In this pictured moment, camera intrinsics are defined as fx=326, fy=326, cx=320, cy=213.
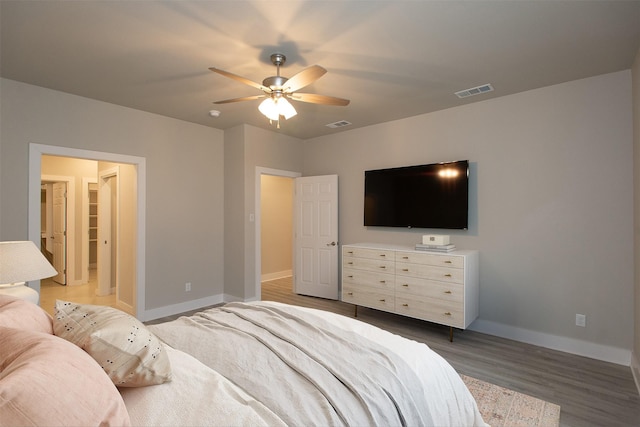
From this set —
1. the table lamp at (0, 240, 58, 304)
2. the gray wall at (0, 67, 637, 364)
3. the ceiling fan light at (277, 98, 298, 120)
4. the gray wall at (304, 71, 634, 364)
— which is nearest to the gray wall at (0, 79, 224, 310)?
the gray wall at (0, 67, 637, 364)

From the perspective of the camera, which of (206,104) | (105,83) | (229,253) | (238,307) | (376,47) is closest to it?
(238,307)

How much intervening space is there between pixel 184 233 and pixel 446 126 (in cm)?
382

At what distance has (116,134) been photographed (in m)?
3.98

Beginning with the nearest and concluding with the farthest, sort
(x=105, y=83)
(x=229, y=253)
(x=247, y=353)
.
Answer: (x=247, y=353) < (x=105, y=83) < (x=229, y=253)

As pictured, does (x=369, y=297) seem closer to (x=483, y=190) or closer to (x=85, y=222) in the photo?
(x=483, y=190)

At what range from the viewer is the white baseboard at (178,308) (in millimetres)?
4246

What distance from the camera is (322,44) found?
255 centimetres

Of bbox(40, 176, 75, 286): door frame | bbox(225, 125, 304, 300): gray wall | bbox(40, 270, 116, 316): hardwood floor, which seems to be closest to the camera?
bbox(225, 125, 304, 300): gray wall

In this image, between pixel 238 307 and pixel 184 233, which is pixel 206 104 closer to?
pixel 184 233

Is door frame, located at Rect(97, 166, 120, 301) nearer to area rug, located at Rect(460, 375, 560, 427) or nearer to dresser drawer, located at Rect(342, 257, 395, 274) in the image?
dresser drawer, located at Rect(342, 257, 395, 274)

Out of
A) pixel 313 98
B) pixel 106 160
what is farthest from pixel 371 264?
pixel 106 160

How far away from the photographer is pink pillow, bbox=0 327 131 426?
0.71 m

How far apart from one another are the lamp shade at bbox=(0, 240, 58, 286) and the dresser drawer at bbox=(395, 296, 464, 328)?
3.42 m

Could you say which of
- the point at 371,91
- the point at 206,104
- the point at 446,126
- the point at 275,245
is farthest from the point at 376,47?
the point at 275,245
